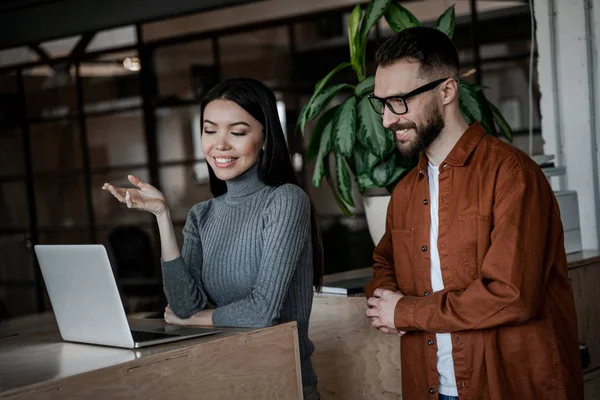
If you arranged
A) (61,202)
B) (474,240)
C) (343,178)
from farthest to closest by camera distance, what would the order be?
1. (61,202)
2. (343,178)
3. (474,240)

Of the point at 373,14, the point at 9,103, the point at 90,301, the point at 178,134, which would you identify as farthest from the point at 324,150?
the point at 9,103

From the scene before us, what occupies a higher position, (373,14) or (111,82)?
(111,82)

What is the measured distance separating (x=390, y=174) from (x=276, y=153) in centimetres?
101

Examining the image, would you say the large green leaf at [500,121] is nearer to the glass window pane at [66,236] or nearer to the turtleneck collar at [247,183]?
the turtleneck collar at [247,183]

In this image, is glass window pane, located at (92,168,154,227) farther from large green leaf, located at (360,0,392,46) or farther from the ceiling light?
large green leaf, located at (360,0,392,46)

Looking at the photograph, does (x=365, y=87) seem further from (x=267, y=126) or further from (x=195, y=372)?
(x=195, y=372)

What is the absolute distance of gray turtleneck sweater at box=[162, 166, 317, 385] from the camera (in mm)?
2018

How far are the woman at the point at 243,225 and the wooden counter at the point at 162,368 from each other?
86 mm

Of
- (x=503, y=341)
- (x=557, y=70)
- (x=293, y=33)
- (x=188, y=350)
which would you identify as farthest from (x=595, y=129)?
(x=293, y=33)

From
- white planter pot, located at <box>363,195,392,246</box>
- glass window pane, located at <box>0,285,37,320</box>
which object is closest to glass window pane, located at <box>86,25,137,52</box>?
glass window pane, located at <box>0,285,37,320</box>

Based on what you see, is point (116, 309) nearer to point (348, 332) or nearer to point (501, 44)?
point (348, 332)

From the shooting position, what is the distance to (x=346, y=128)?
3.12 m

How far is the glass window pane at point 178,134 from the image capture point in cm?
736

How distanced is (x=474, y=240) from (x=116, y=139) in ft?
19.5
